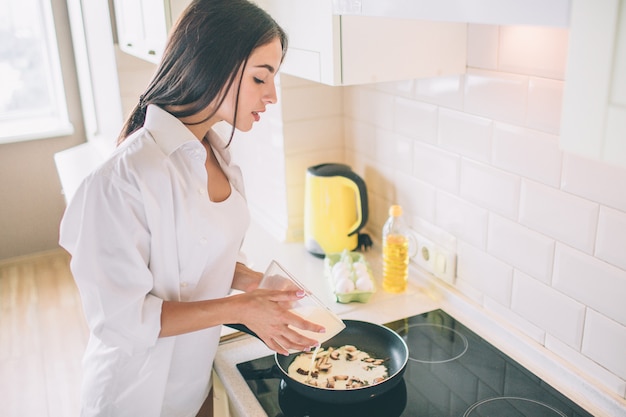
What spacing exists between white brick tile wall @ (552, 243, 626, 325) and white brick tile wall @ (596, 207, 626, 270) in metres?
0.02

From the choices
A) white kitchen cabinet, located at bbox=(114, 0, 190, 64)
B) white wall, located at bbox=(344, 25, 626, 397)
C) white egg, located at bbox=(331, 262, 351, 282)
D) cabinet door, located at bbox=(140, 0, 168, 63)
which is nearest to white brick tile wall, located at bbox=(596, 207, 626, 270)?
white wall, located at bbox=(344, 25, 626, 397)

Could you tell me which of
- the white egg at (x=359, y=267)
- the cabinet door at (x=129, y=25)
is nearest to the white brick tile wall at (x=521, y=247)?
the white egg at (x=359, y=267)

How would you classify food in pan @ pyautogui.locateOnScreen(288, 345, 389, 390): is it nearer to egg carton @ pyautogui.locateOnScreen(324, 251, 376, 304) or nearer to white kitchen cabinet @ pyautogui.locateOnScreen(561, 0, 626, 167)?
egg carton @ pyautogui.locateOnScreen(324, 251, 376, 304)

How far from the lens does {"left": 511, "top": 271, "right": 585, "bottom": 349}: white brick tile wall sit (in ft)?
4.10

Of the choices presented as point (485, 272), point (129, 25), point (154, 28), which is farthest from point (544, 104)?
point (129, 25)

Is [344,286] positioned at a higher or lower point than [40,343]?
higher

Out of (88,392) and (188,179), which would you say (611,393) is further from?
(88,392)

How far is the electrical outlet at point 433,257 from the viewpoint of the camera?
5.23ft

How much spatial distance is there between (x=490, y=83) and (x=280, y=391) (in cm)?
78

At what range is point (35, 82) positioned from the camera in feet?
12.2

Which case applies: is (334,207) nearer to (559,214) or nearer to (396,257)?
(396,257)

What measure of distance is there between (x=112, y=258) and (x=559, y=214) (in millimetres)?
839

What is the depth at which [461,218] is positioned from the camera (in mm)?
1535

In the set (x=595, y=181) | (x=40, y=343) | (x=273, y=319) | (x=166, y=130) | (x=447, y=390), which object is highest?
(x=166, y=130)
